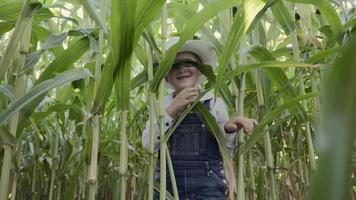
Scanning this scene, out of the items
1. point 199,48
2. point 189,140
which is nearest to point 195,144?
point 189,140

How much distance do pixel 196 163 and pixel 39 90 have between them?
66cm

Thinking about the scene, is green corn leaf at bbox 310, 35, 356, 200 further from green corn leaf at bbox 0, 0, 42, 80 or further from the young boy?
the young boy

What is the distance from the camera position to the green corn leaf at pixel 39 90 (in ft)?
1.93

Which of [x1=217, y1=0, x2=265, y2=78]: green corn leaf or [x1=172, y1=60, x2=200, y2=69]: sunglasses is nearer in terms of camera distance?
[x1=217, y1=0, x2=265, y2=78]: green corn leaf

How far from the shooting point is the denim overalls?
3.80 ft

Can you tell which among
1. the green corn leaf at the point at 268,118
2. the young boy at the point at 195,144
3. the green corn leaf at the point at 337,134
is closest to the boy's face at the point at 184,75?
the young boy at the point at 195,144

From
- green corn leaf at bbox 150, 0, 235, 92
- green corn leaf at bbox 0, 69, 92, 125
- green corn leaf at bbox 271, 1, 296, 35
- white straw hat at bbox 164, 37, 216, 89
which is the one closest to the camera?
green corn leaf at bbox 0, 69, 92, 125

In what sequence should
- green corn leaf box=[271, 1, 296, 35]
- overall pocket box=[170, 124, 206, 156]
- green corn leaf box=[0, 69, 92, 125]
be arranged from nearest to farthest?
green corn leaf box=[0, 69, 92, 125] < green corn leaf box=[271, 1, 296, 35] < overall pocket box=[170, 124, 206, 156]

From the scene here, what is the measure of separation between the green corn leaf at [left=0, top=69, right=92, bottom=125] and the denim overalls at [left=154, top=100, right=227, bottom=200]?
55cm

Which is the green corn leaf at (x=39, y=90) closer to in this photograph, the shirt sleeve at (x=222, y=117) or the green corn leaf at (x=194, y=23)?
the green corn leaf at (x=194, y=23)

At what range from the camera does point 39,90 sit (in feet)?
2.08

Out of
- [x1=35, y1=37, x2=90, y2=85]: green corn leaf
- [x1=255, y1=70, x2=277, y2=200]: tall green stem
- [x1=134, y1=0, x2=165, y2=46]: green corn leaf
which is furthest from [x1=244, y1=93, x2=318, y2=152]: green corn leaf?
[x1=35, y1=37, x2=90, y2=85]: green corn leaf

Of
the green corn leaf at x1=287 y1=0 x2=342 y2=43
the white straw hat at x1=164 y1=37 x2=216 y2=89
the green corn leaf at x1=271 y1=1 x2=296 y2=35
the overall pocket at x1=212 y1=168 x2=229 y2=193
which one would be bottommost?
the overall pocket at x1=212 y1=168 x2=229 y2=193

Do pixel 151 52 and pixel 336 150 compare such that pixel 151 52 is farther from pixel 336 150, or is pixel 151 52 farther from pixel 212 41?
pixel 336 150
